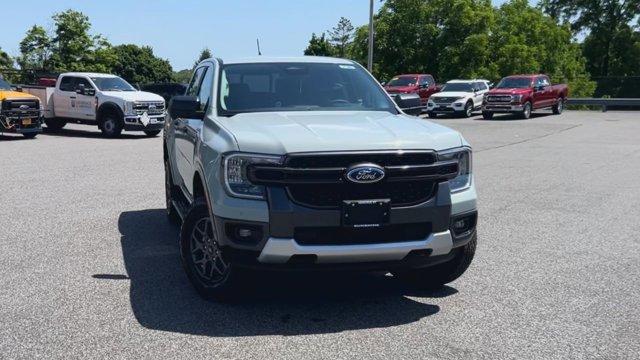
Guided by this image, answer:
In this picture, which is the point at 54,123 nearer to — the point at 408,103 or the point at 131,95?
the point at 131,95

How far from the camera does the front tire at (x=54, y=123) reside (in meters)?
23.2

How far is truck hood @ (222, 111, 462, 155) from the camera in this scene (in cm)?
461

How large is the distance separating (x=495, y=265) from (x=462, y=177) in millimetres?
1612

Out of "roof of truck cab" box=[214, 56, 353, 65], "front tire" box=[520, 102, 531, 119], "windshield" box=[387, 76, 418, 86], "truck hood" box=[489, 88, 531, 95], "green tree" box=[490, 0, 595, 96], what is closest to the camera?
"roof of truck cab" box=[214, 56, 353, 65]

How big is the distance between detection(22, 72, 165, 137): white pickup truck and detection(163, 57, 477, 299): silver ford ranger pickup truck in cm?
1637

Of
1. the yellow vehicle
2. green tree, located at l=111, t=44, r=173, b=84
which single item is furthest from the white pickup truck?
green tree, located at l=111, t=44, r=173, b=84

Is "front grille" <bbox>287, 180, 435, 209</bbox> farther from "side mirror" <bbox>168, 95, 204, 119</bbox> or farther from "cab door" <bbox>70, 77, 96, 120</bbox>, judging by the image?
"cab door" <bbox>70, 77, 96, 120</bbox>

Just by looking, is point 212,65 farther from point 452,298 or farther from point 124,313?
point 452,298

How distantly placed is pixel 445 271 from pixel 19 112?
58.0 ft

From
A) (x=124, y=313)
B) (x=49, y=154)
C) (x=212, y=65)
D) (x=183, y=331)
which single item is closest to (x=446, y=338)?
→ (x=183, y=331)

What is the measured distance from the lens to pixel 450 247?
4871 mm

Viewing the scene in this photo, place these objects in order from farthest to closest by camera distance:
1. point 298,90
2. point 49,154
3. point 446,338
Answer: point 49,154, point 298,90, point 446,338

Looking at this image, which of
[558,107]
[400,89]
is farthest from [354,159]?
[558,107]

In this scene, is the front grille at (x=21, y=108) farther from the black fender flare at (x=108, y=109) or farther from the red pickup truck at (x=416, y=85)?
the red pickup truck at (x=416, y=85)
